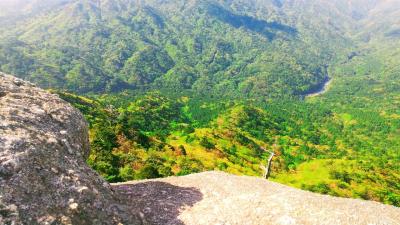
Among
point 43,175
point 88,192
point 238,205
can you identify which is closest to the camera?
point 43,175

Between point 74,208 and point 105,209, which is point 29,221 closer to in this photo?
point 74,208

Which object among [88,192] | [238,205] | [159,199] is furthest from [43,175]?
[238,205]

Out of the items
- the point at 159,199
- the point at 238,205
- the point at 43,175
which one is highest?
the point at 43,175

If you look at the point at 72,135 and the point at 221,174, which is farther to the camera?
the point at 221,174

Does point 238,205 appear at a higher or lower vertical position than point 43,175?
lower

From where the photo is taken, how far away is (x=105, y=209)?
20062mm

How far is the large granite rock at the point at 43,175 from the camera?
688 inches

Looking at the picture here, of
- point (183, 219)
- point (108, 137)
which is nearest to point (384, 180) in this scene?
point (108, 137)

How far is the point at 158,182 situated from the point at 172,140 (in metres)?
130

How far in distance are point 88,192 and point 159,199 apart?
935 cm

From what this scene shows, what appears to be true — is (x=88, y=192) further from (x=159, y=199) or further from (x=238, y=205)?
(x=238, y=205)

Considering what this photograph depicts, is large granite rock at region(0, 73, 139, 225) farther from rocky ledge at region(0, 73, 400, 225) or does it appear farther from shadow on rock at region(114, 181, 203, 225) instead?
shadow on rock at region(114, 181, 203, 225)

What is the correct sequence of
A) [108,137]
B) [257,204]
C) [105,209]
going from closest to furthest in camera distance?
[105,209] < [257,204] < [108,137]

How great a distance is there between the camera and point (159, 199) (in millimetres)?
28484
